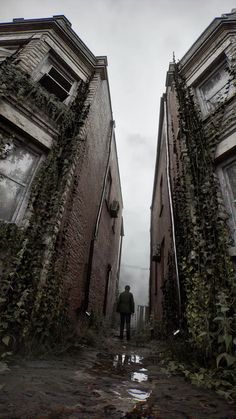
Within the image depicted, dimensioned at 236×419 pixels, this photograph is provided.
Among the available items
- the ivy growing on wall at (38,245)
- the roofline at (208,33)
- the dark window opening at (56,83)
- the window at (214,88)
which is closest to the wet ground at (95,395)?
the ivy growing on wall at (38,245)

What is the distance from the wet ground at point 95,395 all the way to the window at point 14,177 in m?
2.38

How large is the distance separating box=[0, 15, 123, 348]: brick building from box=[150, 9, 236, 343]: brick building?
2.22m

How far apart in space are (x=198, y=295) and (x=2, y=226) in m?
3.14

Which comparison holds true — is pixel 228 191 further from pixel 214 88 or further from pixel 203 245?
pixel 214 88

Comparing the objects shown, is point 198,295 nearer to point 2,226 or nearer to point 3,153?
point 2,226

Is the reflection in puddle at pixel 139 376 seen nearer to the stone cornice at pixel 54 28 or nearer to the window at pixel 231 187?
the window at pixel 231 187

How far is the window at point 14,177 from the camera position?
13.3 ft

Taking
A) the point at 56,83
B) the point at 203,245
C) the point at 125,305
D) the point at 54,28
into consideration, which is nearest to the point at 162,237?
the point at 125,305

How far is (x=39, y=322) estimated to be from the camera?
3396mm

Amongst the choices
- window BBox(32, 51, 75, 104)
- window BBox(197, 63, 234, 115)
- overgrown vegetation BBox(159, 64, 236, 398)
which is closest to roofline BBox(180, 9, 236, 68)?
window BBox(197, 63, 234, 115)

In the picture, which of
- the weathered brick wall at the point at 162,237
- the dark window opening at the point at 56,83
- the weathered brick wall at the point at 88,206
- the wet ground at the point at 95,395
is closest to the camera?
the wet ground at the point at 95,395

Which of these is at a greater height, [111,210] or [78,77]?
[78,77]

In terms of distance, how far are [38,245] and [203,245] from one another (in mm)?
2689

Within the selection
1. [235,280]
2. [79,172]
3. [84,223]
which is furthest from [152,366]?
[79,172]
